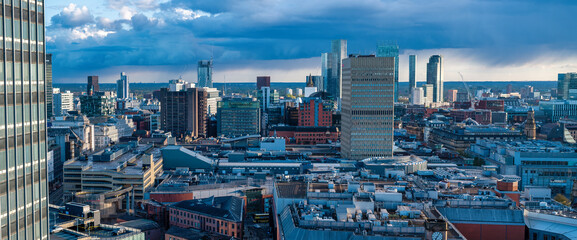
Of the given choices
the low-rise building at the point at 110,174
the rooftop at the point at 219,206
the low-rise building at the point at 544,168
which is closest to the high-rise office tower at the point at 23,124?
the rooftop at the point at 219,206

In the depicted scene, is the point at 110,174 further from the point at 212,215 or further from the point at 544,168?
the point at 544,168

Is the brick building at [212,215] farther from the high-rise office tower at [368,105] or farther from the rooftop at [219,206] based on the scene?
the high-rise office tower at [368,105]

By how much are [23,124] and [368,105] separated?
377 ft

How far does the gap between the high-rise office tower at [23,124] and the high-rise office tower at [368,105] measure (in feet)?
364

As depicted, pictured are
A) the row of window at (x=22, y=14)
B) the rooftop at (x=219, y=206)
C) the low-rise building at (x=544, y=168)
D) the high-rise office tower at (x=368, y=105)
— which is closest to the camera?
the row of window at (x=22, y=14)

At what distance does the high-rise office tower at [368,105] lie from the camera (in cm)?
14450

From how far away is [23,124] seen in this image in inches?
1457

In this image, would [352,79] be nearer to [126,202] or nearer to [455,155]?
[455,155]

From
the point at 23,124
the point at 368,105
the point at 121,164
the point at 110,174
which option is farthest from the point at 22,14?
the point at 368,105

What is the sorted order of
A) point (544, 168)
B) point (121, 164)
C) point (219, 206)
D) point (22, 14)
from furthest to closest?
point (544, 168)
point (121, 164)
point (219, 206)
point (22, 14)

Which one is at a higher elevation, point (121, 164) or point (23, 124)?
point (23, 124)

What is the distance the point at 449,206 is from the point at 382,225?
16.3 m

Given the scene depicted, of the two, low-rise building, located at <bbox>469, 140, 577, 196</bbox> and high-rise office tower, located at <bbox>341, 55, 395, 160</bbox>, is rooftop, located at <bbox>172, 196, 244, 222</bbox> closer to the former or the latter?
high-rise office tower, located at <bbox>341, 55, 395, 160</bbox>

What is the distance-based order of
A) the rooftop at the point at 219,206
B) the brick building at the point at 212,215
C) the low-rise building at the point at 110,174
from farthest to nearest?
the low-rise building at the point at 110,174 < the rooftop at the point at 219,206 < the brick building at the point at 212,215
